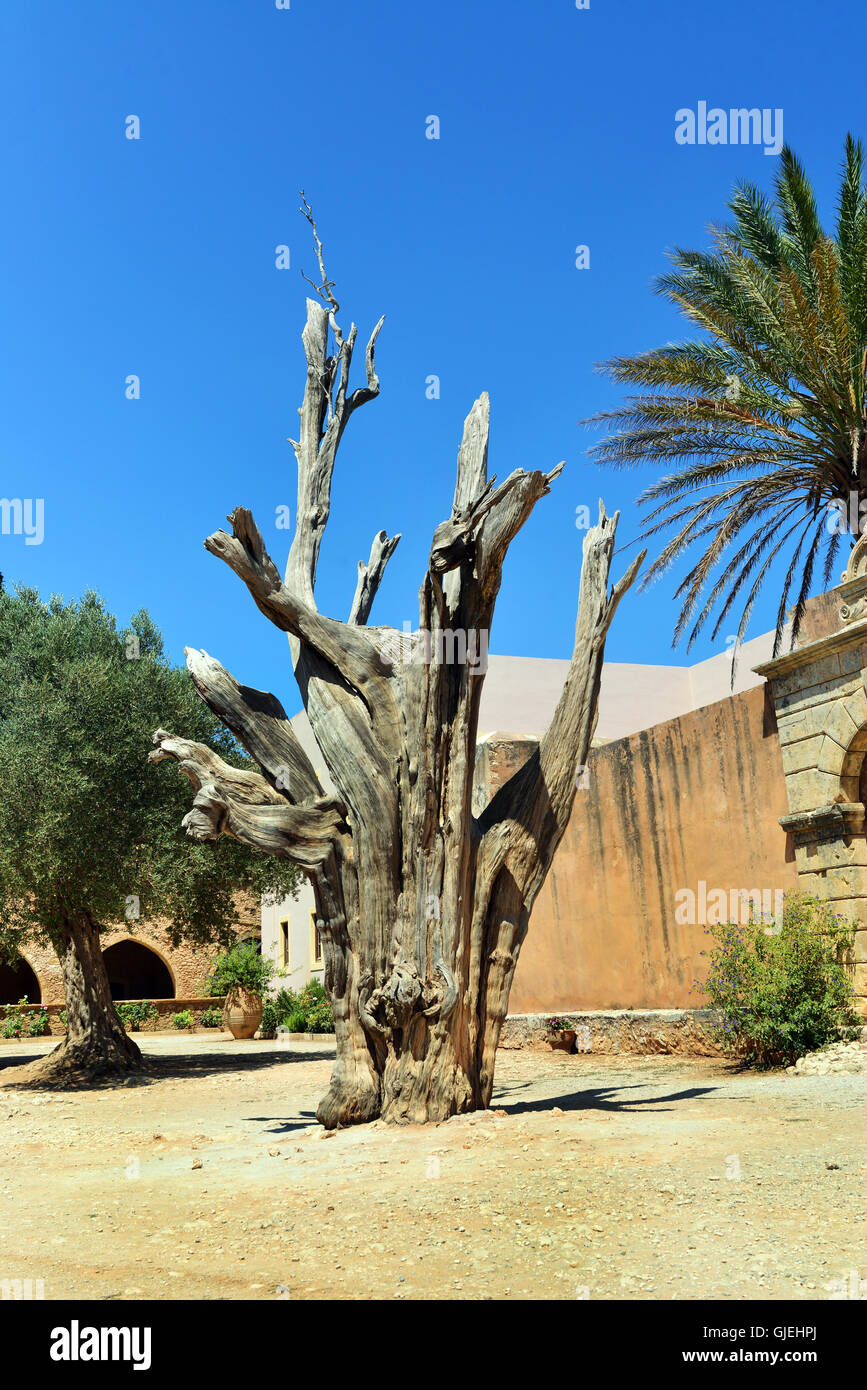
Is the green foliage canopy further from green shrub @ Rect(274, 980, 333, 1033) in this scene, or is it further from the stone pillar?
the stone pillar

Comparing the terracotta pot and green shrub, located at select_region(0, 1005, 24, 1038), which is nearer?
the terracotta pot

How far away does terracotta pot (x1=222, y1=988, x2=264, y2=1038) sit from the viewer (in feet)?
69.0

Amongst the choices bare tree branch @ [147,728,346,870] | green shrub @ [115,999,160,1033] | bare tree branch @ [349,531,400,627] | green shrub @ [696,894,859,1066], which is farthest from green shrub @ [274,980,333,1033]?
bare tree branch @ [147,728,346,870]

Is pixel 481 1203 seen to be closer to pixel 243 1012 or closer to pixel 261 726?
pixel 261 726

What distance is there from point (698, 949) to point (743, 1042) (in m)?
2.17

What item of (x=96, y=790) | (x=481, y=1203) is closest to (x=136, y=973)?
(x=96, y=790)

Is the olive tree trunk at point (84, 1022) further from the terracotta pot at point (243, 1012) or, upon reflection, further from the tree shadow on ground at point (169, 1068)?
the terracotta pot at point (243, 1012)

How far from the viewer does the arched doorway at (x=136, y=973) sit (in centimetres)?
3525

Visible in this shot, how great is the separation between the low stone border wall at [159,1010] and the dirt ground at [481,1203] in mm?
17200

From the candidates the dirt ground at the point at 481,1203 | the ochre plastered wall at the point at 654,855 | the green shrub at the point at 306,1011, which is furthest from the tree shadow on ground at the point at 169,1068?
the dirt ground at the point at 481,1203

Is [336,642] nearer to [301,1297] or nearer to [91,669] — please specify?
[301,1297]

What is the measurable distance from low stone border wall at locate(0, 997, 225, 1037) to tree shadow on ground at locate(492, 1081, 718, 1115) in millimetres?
18420
